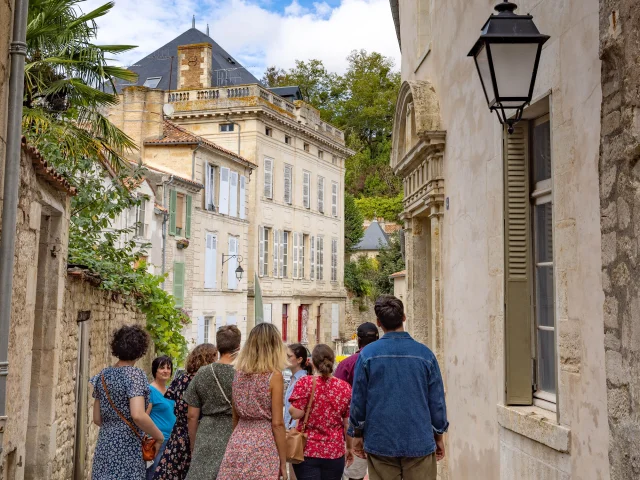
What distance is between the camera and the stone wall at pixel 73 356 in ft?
25.6

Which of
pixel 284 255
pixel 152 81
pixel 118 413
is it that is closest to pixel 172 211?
pixel 284 255

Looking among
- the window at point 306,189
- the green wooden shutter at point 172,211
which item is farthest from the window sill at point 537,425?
the window at point 306,189

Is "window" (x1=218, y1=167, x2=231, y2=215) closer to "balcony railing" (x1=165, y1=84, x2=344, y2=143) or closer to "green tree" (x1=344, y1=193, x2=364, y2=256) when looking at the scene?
"balcony railing" (x1=165, y1=84, x2=344, y2=143)

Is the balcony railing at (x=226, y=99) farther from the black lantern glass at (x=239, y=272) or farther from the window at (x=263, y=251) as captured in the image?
the black lantern glass at (x=239, y=272)

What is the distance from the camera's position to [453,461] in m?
7.74

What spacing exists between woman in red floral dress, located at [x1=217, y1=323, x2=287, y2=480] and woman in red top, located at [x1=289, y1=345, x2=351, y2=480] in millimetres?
692

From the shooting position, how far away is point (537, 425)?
5.25 meters

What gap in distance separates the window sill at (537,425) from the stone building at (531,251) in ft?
0.04

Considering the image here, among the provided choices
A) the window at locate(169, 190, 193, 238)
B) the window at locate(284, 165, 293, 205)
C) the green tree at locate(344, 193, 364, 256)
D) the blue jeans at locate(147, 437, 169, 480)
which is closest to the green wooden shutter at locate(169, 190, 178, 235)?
the window at locate(169, 190, 193, 238)

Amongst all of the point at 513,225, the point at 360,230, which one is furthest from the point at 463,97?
the point at 360,230

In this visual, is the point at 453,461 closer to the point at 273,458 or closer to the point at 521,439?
the point at 521,439

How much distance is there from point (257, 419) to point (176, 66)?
40616mm

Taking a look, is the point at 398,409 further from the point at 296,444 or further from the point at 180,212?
the point at 180,212

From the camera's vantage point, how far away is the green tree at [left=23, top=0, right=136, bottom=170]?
29.9 ft
